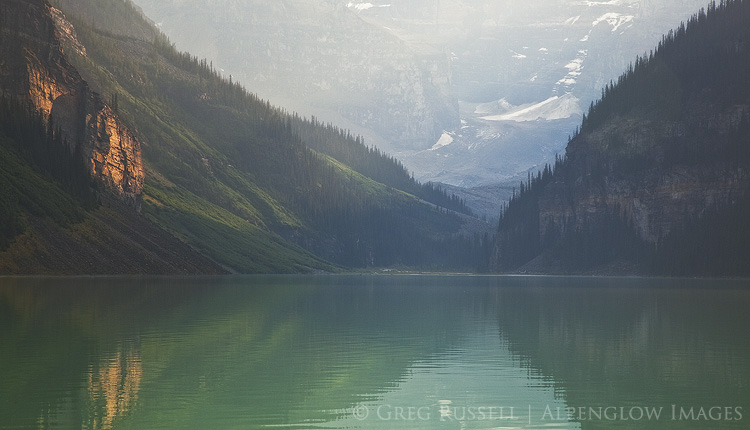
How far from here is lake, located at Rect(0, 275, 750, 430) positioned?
117 ft

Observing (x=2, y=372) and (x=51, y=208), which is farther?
(x=51, y=208)

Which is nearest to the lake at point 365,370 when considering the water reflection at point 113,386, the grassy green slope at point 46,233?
the water reflection at point 113,386

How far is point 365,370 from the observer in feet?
160

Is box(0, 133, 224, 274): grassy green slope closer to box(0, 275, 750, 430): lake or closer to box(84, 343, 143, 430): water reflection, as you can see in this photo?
box(0, 275, 750, 430): lake

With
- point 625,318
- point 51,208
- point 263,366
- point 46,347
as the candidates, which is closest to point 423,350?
point 263,366

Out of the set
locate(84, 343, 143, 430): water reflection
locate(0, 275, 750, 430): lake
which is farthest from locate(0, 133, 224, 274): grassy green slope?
locate(84, 343, 143, 430): water reflection

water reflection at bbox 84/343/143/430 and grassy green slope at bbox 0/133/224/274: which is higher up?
grassy green slope at bbox 0/133/224/274

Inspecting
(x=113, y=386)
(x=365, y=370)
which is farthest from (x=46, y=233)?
(x=113, y=386)

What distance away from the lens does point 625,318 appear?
280 ft

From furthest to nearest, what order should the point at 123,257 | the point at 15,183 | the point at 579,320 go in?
the point at 123,257
the point at 15,183
the point at 579,320

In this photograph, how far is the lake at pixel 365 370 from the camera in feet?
117

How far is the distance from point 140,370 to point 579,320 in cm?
4780

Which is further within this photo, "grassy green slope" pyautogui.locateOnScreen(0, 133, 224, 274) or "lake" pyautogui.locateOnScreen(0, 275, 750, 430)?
"grassy green slope" pyautogui.locateOnScreen(0, 133, 224, 274)

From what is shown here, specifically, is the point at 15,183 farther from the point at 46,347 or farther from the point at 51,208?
the point at 46,347
